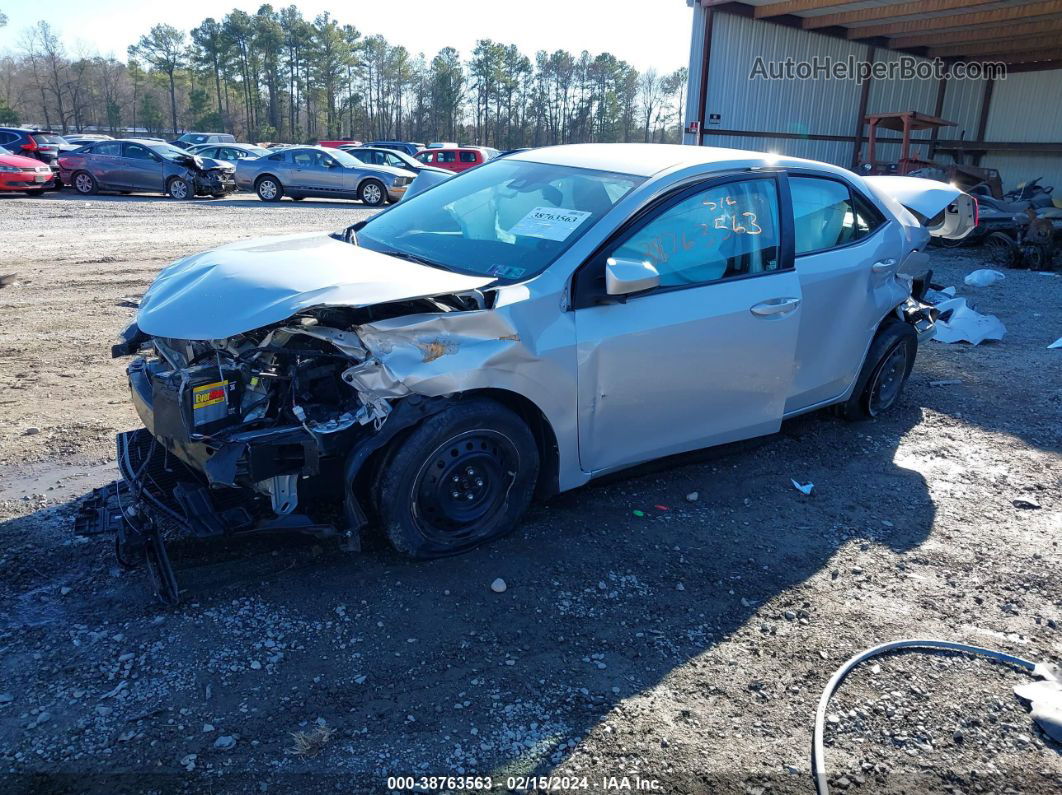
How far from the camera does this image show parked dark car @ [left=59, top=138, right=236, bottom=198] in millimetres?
21109

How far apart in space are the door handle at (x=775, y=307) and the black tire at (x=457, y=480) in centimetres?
143

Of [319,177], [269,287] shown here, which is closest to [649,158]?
[269,287]

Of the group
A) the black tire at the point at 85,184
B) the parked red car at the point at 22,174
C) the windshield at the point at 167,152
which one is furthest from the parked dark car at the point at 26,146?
the windshield at the point at 167,152

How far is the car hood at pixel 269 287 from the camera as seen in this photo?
3.14 metres

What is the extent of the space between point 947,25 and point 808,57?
3.12m

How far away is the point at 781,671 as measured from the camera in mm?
3070

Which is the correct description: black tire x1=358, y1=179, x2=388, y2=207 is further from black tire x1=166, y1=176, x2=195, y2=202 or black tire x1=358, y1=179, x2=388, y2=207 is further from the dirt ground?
the dirt ground

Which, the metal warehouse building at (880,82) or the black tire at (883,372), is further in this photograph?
the metal warehouse building at (880,82)

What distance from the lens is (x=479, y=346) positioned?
3422 mm

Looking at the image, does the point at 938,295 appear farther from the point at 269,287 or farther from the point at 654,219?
the point at 269,287

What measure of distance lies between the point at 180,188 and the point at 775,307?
67.7ft

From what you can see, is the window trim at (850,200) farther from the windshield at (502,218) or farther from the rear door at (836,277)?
the windshield at (502,218)

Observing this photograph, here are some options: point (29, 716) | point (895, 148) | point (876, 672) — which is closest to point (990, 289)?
point (876, 672)

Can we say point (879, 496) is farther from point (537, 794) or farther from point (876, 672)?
point (537, 794)
